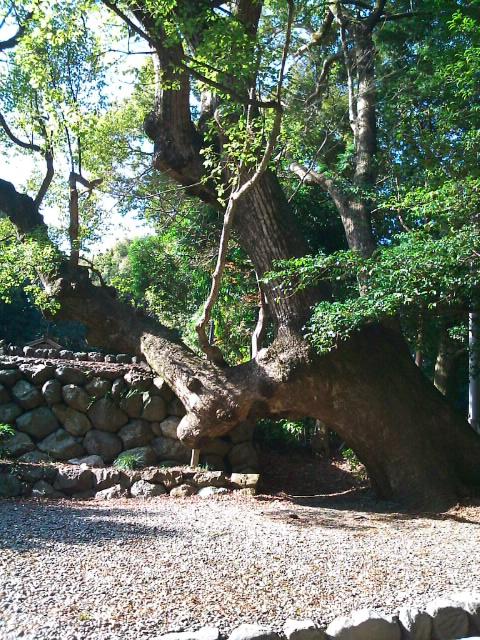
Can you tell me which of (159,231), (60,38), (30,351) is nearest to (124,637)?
(60,38)

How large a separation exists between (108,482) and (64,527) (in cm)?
249

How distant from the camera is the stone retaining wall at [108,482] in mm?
7160

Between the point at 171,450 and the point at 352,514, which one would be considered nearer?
the point at 352,514

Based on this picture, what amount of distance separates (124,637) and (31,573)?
96 cm

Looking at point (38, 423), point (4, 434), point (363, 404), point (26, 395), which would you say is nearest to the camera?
point (363, 404)

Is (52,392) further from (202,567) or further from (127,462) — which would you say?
(202,567)

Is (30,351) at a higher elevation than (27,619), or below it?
higher

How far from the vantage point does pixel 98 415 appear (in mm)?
9023

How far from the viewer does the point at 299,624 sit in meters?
3.36

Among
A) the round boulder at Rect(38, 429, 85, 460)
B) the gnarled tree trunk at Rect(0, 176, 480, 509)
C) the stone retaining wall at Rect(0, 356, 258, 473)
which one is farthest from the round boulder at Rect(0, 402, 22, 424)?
the gnarled tree trunk at Rect(0, 176, 480, 509)

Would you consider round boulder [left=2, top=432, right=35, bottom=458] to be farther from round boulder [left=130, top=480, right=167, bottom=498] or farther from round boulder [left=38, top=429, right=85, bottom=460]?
round boulder [left=130, top=480, right=167, bottom=498]

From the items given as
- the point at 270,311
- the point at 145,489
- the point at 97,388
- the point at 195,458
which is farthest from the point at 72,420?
the point at 270,311

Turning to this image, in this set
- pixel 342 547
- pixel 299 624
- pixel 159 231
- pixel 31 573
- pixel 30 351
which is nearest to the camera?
pixel 299 624

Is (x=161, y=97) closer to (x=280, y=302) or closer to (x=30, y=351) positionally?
(x=280, y=302)
